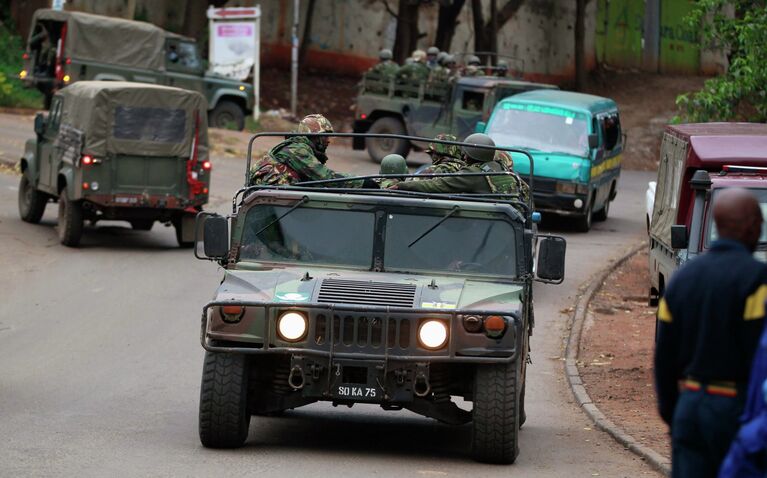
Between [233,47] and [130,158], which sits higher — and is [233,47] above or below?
above

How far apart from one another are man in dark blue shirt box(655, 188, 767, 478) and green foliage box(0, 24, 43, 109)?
29.5m

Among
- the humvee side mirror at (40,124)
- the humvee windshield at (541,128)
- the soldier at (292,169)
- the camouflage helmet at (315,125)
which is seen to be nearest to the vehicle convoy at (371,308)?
the soldier at (292,169)

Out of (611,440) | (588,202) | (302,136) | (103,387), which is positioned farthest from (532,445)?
(588,202)

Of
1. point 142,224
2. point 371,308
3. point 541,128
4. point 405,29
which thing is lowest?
point 142,224

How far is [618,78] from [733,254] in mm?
43787

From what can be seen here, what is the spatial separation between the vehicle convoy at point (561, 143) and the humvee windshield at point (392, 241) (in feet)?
41.3

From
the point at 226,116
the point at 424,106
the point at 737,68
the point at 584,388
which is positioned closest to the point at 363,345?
the point at 584,388

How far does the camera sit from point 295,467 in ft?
28.2

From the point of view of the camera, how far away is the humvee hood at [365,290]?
28.7 ft

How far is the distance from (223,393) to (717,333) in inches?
157

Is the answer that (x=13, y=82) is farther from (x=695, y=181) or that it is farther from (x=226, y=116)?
(x=695, y=181)

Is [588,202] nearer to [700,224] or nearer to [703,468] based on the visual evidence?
[700,224]

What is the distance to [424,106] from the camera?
30672 millimetres

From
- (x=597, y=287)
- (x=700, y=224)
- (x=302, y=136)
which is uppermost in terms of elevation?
(x=302, y=136)
